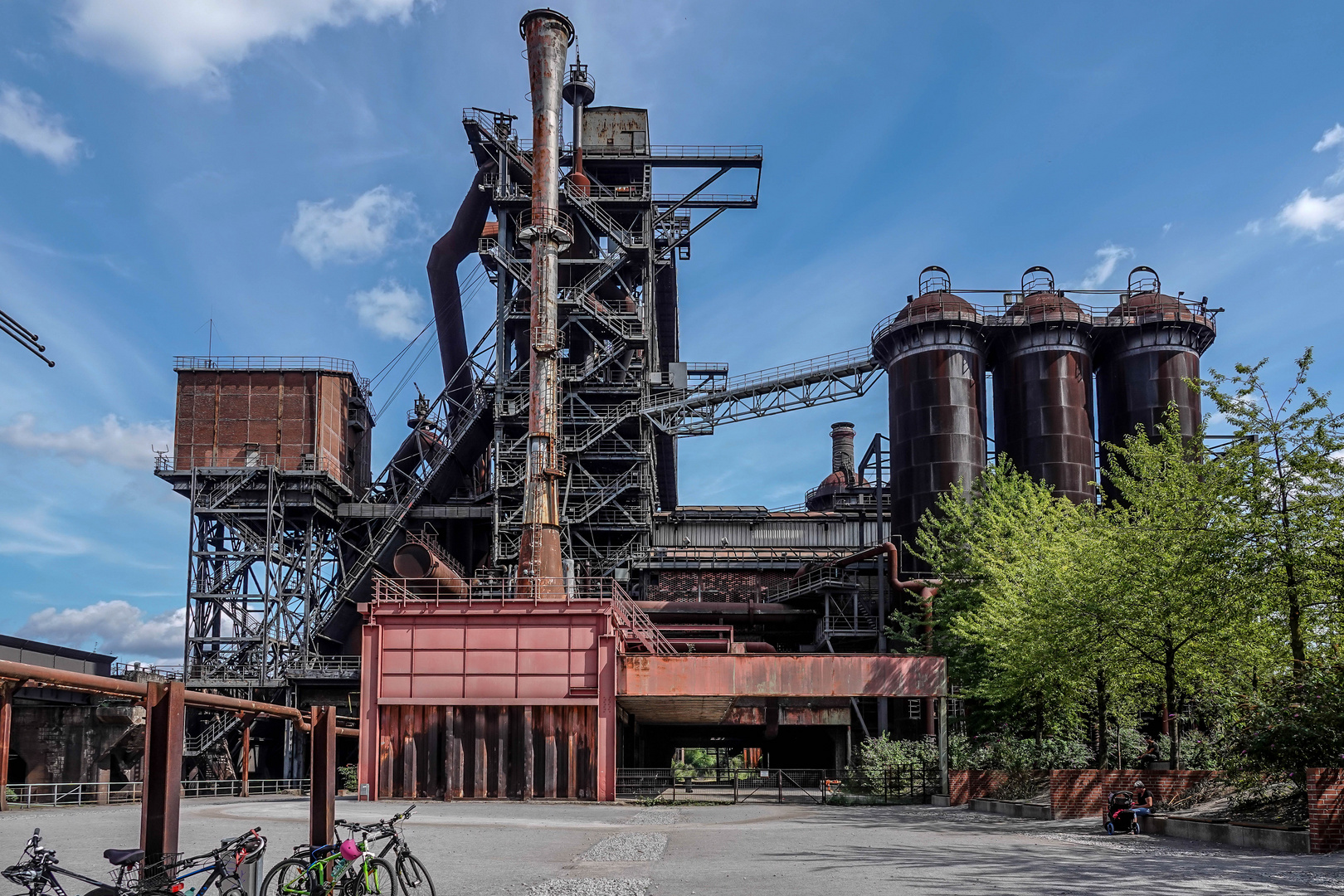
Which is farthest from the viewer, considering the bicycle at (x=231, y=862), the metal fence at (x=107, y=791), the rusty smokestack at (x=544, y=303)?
the rusty smokestack at (x=544, y=303)

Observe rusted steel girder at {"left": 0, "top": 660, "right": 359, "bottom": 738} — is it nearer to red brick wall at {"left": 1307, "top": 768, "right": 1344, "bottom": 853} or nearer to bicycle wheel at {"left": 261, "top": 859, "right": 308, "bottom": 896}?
bicycle wheel at {"left": 261, "top": 859, "right": 308, "bottom": 896}

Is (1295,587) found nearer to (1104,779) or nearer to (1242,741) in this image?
(1242,741)

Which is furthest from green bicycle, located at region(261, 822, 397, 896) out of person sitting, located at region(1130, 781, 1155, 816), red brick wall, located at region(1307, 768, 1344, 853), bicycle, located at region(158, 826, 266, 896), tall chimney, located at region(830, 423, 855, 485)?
tall chimney, located at region(830, 423, 855, 485)

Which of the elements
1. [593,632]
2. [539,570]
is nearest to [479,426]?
[539,570]

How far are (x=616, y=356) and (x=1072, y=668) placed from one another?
1203 inches

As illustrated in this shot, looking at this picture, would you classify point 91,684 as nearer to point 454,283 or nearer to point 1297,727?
point 1297,727

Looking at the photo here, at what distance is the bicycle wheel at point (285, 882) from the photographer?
11.1 meters

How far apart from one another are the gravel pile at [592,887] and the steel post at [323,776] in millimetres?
2396

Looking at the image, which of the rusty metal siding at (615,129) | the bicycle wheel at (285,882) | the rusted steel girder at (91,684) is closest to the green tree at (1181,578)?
the bicycle wheel at (285,882)

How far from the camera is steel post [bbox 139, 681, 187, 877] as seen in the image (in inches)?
371

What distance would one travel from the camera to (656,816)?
2634 centimetres

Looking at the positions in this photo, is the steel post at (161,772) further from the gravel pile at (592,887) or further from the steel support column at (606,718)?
the steel support column at (606,718)

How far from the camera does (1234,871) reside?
14.8 m

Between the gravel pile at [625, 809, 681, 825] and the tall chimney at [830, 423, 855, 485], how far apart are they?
161ft
